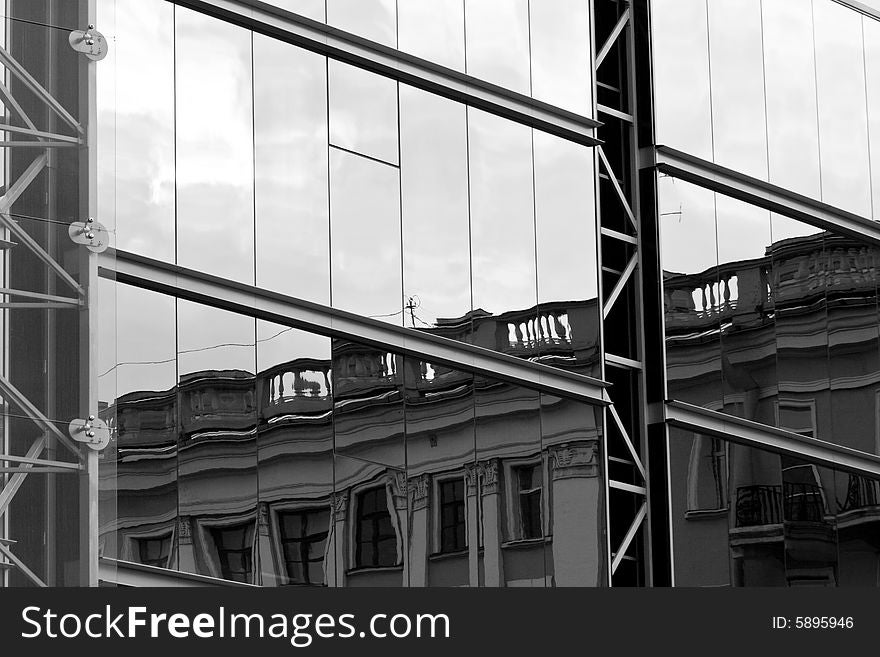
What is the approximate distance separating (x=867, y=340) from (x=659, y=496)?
6.06 m

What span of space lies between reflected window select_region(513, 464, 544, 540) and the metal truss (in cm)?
1111

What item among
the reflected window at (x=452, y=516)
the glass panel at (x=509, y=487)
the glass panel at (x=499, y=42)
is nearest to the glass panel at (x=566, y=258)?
the glass panel at (x=499, y=42)

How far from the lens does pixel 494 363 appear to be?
954 inches

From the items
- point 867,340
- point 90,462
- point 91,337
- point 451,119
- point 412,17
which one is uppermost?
point 412,17

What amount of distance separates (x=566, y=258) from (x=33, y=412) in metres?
13.2

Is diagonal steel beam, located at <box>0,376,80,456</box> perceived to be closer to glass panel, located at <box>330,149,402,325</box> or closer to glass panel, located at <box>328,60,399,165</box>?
glass panel, located at <box>330,149,402,325</box>

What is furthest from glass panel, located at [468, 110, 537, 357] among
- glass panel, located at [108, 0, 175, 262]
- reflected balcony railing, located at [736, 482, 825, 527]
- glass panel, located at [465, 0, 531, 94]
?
glass panel, located at [108, 0, 175, 262]

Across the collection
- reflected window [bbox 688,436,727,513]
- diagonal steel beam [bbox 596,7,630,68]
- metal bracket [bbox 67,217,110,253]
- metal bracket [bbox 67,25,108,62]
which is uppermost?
diagonal steel beam [bbox 596,7,630,68]

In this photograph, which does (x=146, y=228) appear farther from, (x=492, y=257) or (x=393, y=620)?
(x=393, y=620)

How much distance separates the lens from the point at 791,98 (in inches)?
1152

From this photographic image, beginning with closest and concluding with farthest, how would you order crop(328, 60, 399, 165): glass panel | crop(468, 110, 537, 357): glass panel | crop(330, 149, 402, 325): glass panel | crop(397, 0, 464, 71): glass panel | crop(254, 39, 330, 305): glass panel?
1. crop(254, 39, 330, 305): glass panel
2. crop(330, 149, 402, 325): glass panel
3. crop(328, 60, 399, 165): glass panel
4. crop(397, 0, 464, 71): glass panel
5. crop(468, 110, 537, 357): glass panel

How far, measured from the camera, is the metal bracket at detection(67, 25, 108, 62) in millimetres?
14820

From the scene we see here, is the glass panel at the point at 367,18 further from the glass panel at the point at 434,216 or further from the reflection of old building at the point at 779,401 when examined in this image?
the reflection of old building at the point at 779,401

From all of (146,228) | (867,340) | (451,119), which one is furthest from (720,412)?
(146,228)
